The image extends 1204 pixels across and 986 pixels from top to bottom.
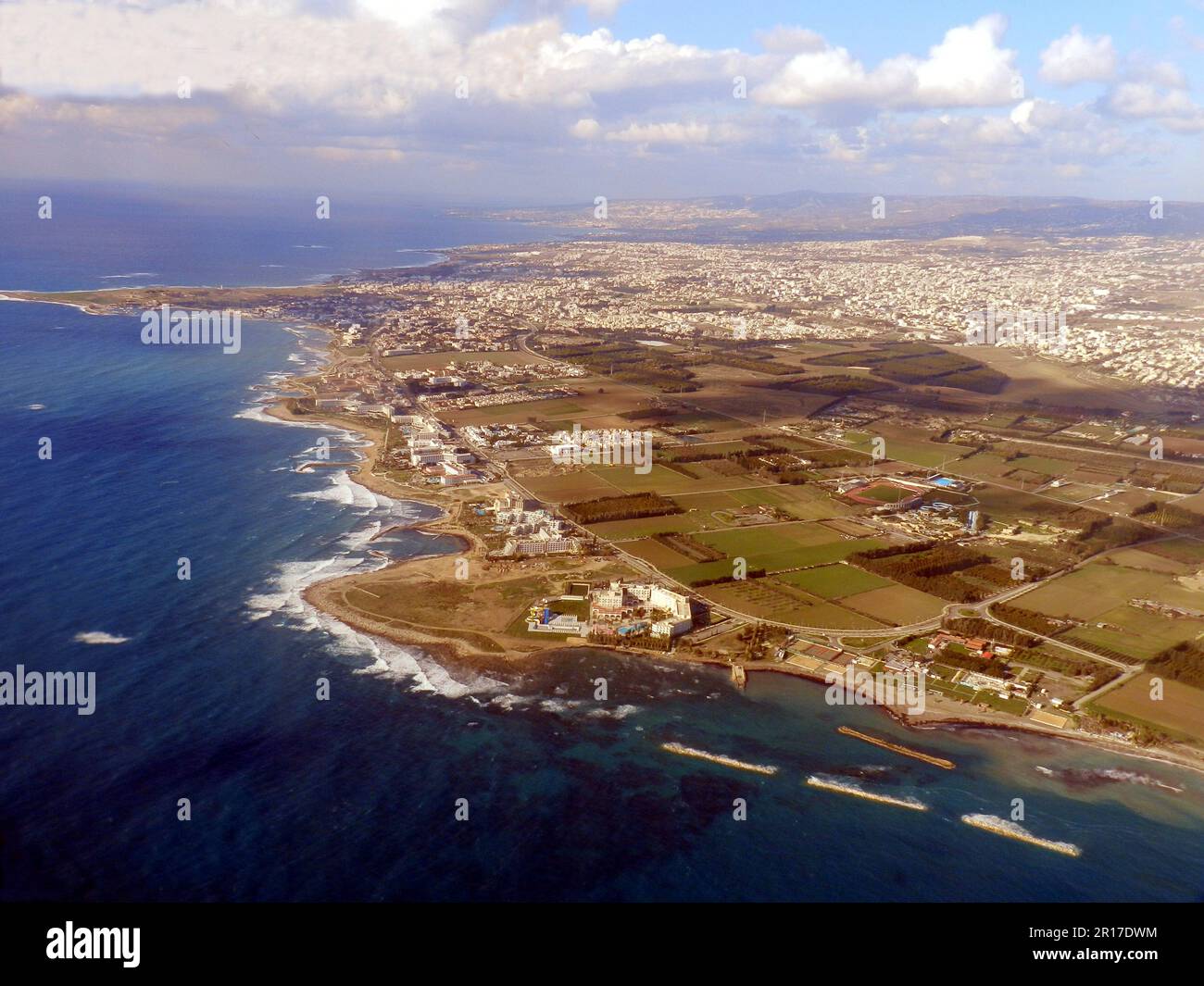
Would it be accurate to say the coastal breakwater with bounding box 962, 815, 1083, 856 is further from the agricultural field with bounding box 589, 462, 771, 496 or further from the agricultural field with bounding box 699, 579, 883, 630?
the agricultural field with bounding box 589, 462, 771, 496

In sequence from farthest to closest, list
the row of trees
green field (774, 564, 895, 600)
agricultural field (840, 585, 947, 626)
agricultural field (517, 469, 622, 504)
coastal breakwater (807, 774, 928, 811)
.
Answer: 1. agricultural field (517, 469, 622, 504)
2. the row of trees
3. green field (774, 564, 895, 600)
4. agricultural field (840, 585, 947, 626)
5. coastal breakwater (807, 774, 928, 811)

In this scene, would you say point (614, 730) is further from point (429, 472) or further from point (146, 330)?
point (146, 330)

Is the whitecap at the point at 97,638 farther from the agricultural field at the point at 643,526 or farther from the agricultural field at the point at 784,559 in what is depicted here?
the agricultural field at the point at 784,559

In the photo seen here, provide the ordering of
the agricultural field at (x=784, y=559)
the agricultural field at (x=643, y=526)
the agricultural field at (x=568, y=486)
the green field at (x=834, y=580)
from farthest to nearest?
the agricultural field at (x=568, y=486), the agricultural field at (x=643, y=526), the agricultural field at (x=784, y=559), the green field at (x=834, y=580)

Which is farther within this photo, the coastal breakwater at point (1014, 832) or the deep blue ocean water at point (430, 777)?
the coastal breakwater at point (1014, 832)

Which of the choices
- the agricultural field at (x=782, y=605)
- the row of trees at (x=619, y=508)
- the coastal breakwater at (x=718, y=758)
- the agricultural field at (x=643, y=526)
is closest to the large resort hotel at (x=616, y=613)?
the agricultural field at (x=782, y=605)

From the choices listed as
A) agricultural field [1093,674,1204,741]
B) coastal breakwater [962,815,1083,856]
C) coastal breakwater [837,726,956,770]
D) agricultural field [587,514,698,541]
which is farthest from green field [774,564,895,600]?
coastal breakwater [962,815,1083,856]
